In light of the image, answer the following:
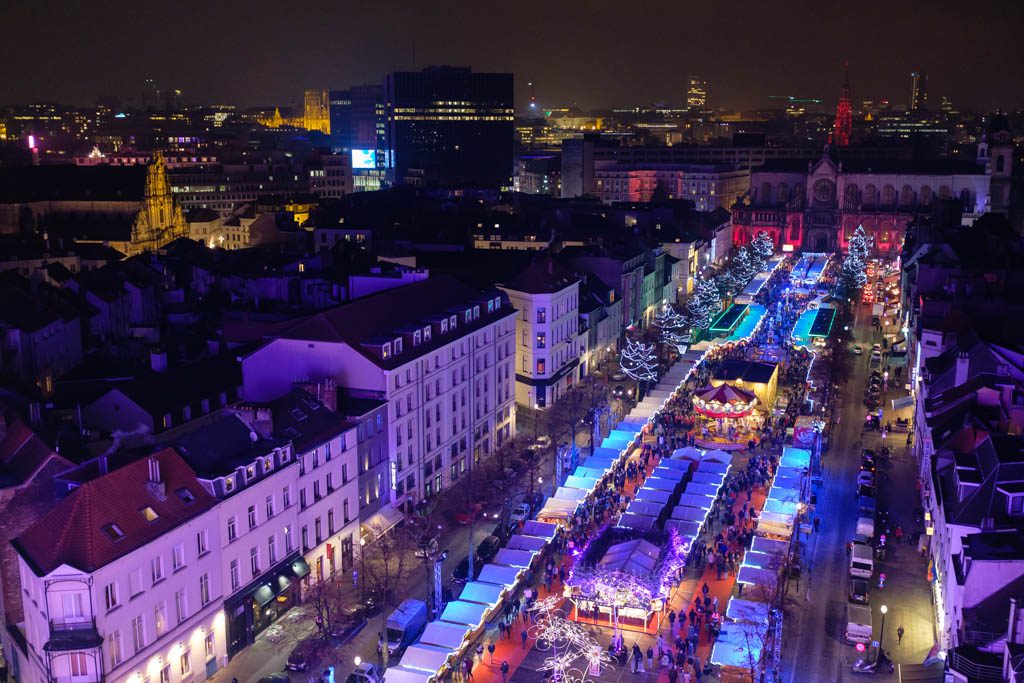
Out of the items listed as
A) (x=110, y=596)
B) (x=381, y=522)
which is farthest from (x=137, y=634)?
(x=381, y=522)

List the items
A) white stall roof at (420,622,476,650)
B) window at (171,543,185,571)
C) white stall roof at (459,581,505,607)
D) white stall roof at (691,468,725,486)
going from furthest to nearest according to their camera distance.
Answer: white stall roof at (691,468,725,486), white stall roof at (459,581,505,607), white stall roof at (420,622,476,650), window at (171,543,185,571)

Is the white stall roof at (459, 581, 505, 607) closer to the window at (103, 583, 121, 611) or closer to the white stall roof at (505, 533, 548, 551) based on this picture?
the white stall roof at (505, 533, 548, 551)

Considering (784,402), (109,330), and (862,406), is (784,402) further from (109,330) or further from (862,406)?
(109,330)

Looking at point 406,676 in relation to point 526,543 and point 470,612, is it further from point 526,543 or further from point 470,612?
point 526,543

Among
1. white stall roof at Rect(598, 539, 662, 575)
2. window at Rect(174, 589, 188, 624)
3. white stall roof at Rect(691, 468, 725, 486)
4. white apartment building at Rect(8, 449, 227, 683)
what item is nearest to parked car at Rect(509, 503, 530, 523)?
white stall roof at Rect(598, 539, 662, 575)

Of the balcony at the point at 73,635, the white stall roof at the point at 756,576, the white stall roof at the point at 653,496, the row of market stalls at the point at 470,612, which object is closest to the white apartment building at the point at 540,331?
the white stall roof at the point at 653,496

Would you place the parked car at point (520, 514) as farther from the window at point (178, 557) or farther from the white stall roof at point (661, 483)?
the window at point (178, 557)

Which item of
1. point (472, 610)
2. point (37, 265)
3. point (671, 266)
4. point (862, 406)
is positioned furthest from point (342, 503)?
point (671, 266)

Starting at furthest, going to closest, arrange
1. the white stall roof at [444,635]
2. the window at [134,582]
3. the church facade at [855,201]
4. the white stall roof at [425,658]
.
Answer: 1. the church facade at [855,201]
2. the white stall roof at [444,635]
3. the white stall roof at [425,658]
4. the window at [134,582]
